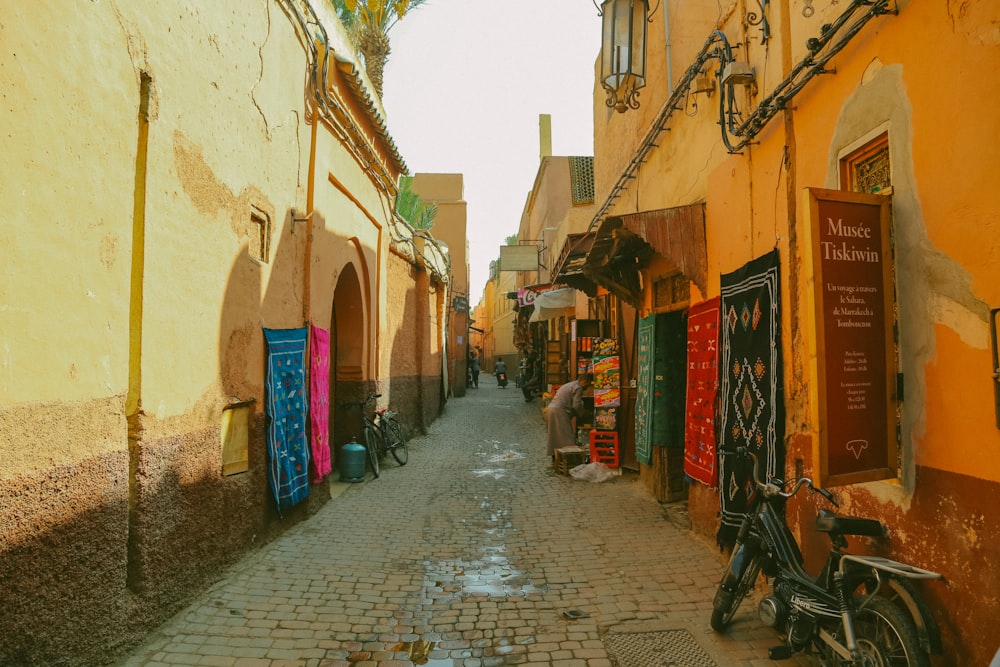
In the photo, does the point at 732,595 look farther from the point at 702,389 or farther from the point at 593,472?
the point at 593,472

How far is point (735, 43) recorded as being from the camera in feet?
17.3

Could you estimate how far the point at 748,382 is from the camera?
4.98 meters

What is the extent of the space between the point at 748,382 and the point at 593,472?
14.1 ft

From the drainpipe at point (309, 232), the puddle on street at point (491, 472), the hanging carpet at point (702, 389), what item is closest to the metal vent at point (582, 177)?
the puddle on street at point (491, 472)

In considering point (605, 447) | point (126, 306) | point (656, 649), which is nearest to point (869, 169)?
point (656, 649)

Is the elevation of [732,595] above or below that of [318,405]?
below

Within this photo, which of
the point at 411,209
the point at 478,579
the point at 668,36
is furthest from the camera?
the point at 411,209

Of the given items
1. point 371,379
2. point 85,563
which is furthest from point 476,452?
point 85,563

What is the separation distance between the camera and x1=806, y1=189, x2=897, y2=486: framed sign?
3.10m

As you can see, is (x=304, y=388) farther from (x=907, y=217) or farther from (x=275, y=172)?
(x=907, y=217)

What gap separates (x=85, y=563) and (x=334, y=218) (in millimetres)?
5604

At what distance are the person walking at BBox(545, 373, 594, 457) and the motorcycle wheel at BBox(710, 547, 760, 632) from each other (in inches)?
234

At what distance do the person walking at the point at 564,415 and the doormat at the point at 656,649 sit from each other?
19.5 feet

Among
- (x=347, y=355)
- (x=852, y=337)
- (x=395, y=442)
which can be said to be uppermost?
(x=852, y=337)
